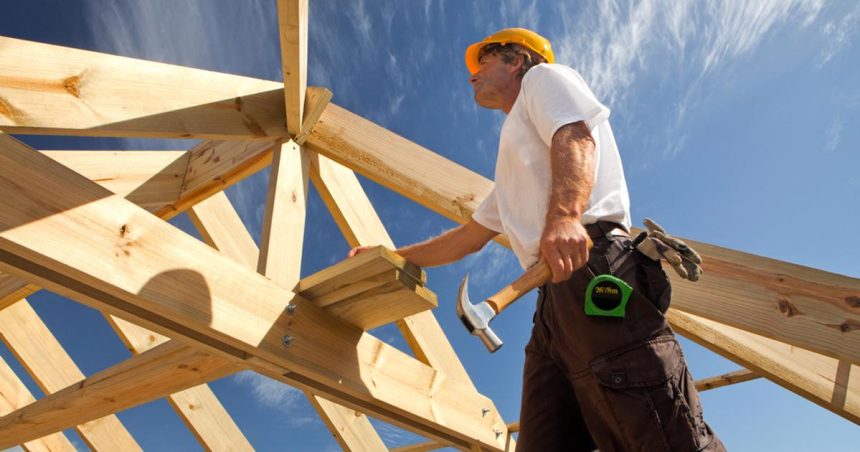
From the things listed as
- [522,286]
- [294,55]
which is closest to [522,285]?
[522,286]

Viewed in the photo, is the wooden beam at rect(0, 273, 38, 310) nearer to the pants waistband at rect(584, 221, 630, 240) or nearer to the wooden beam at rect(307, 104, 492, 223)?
the wooden beam at rect(307, 104, 492, 223)

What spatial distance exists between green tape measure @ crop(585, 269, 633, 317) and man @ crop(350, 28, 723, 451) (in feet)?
0.09

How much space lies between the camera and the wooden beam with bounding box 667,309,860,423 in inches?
82.4

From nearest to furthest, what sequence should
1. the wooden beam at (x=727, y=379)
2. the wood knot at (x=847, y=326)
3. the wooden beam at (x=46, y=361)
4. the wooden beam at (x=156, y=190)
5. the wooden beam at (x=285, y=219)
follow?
the wood knot at (x=847, y=326), the wooden beam at (x=285, y=219), the wooden beam at (x=156, y=190), the wooden beam at (x=727, y=379), the wooden beam at (x=46, y=361)

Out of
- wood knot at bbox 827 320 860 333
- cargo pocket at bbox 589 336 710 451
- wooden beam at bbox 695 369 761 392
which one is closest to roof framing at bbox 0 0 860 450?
wood knot at bbox 827 320 860 333

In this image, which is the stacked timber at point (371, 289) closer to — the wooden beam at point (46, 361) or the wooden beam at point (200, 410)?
the wooden beam at point (200, 410)

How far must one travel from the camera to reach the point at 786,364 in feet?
7.13

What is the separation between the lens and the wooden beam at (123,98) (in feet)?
5.31

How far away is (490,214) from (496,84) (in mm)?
379

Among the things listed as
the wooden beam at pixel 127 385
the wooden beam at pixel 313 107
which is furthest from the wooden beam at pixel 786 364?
the wooden beam at pixel 127 385

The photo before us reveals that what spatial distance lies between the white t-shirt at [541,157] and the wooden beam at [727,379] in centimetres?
243

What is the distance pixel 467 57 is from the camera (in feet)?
6.88

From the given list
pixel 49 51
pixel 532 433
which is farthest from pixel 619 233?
pixel 49 51

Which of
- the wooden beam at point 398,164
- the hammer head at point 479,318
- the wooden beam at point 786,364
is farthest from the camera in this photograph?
the wooden beam at point 398,164
